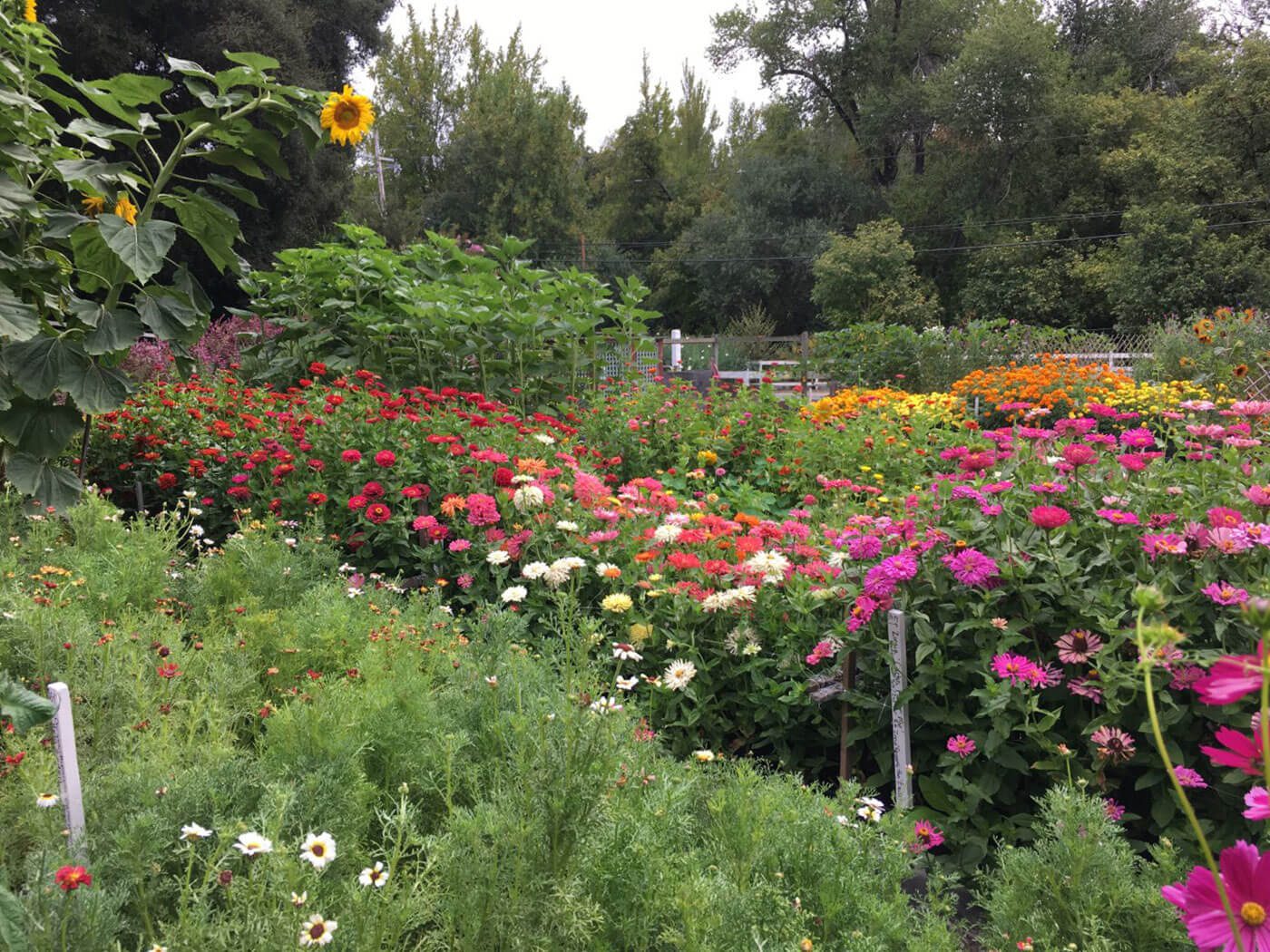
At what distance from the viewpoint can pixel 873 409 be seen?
5.66 meters

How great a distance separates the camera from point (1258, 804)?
0.57 m

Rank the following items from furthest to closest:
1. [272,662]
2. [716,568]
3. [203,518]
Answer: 1. [203,518]
2. [716,568]
3. [272,662]

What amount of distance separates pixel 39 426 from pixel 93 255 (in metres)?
0.29

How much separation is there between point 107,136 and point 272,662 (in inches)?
47.6

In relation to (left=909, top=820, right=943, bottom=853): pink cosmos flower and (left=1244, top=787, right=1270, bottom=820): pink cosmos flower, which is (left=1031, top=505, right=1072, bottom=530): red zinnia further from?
(left=1244, top=787, right=1270, bottom=820): pink cosmos flower

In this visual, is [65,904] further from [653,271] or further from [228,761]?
[653,271]

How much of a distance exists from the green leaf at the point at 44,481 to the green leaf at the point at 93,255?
30 centimetres

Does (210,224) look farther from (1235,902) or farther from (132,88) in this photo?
(1235,902)

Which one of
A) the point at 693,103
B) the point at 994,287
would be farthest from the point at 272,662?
the point at 693,103

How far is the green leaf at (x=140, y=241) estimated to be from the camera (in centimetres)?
119

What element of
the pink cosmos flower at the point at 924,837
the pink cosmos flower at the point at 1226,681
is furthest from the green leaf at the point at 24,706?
the pink cosmos flower at the point at 924,837

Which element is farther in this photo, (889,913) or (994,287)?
(994,287)

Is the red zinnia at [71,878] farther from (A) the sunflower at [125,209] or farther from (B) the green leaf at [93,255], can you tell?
(A) the sunflower at [125,209]

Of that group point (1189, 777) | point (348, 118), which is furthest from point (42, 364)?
point (1189, 777)
